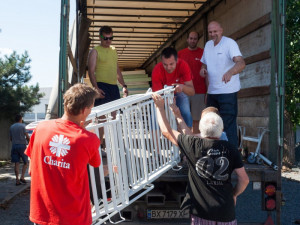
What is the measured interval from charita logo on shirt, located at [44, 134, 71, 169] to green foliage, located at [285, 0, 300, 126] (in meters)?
9.50

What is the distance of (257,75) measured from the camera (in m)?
5.43

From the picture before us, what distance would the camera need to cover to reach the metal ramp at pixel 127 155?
10.0ft

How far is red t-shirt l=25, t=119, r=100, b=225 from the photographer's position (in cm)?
235

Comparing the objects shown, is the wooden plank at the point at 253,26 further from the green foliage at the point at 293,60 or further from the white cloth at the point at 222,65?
the green foliage at the point at 293,60

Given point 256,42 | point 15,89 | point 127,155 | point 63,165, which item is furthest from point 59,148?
point 15,89

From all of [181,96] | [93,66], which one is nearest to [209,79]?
[181,96]

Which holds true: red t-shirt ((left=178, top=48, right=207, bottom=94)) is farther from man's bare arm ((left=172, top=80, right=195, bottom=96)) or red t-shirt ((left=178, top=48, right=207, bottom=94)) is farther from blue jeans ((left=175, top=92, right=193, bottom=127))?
man's bare arm ((left=172, top=80, right=195, bottom=96))

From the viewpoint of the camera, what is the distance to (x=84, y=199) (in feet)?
8.07

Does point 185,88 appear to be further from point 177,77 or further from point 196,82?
point 196,82

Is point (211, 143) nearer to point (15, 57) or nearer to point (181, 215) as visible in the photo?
point (181, 215)

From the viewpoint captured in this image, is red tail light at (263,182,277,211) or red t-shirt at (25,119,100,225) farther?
red tail light at (263,182,277,211)

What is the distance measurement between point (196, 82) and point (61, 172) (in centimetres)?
360

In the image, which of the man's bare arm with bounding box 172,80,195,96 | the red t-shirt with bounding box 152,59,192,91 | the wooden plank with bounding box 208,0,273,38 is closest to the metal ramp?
the man's bare arm with bounding box 172,80,195,96

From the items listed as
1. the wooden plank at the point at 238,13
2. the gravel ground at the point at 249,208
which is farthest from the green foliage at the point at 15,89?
the wooden plank at the point at 238,13
